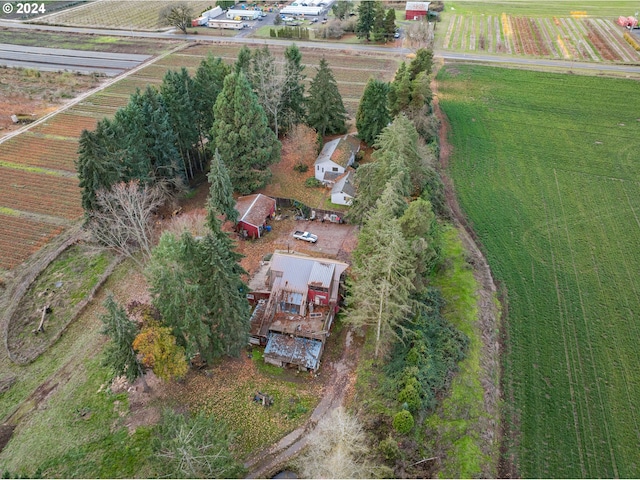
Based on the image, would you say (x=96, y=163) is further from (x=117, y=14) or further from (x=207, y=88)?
(x=117, y=14)

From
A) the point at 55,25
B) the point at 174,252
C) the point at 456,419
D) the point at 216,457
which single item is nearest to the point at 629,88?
the point at 456,419

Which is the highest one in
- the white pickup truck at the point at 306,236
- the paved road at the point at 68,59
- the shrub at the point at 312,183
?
the paved road at the point at 68,59

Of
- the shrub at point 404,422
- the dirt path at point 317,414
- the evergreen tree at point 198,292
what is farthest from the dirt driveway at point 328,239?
the shrub at point 404,422

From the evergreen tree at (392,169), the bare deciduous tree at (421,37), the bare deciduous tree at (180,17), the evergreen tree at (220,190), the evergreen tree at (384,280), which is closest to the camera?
the evergreen tree at (384,280)

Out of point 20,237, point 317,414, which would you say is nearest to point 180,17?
point 20,237

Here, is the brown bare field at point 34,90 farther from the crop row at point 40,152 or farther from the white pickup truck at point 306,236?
the white pickup truck at point 306,236

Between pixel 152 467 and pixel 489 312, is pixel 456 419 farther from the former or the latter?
pixel 152 467

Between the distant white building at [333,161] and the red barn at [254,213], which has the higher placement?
the distant white building at [333,161]
